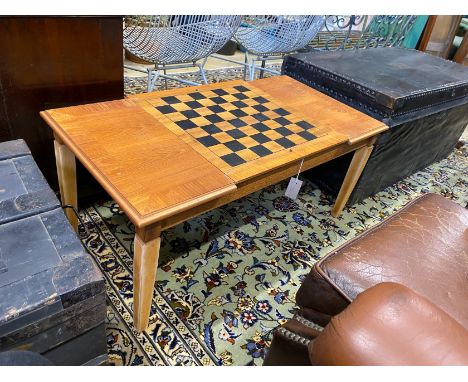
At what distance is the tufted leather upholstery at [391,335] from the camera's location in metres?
0.50

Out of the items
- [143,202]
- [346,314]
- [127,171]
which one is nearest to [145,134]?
[127,171]

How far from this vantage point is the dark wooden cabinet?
3.60 feet

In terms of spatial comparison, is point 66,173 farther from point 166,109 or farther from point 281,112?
point 281,112

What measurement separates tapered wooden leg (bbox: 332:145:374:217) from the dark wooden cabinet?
100cm

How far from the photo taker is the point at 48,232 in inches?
32.7

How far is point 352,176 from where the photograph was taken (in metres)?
1.58

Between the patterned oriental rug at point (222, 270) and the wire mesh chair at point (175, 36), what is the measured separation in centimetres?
82

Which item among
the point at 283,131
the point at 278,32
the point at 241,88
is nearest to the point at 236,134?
the point at 283,131

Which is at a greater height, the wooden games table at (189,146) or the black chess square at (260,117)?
the black chess square at (260,117)

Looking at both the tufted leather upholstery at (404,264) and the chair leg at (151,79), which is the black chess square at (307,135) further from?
the chair leg at (151,79)

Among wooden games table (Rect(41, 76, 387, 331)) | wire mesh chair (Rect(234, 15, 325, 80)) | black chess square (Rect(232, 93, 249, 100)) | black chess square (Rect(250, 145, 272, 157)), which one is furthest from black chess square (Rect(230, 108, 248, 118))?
wire mesh chair (Rect(234, 15, 325, 80))

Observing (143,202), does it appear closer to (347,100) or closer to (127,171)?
(127,171)

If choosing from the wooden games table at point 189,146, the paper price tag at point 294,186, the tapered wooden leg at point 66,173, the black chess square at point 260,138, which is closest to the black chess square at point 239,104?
the wooden games table at point 189,146

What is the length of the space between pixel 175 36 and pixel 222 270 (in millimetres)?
1244
